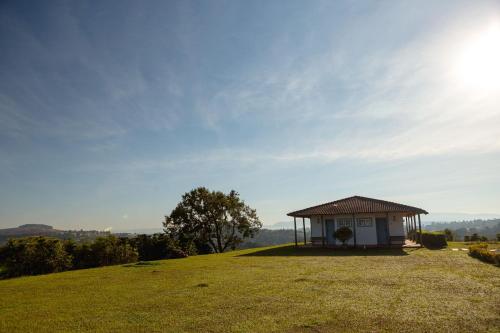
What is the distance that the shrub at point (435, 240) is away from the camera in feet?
85.3

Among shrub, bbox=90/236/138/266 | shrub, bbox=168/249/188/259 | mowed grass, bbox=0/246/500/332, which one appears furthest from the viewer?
shrub, bbox=168/249/188/259

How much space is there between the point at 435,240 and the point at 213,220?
2291 centimetres

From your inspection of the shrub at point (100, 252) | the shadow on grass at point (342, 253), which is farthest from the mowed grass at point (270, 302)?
the shadow on grass at point (342, 253)

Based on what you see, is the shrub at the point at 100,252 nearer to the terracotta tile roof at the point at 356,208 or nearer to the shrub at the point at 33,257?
the shrub at the point at 33,257

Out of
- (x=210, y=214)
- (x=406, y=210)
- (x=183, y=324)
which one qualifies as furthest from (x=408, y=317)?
(x=210, y=214)

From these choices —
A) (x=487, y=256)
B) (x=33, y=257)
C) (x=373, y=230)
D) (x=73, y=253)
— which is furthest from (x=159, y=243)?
(x=487, y=256)

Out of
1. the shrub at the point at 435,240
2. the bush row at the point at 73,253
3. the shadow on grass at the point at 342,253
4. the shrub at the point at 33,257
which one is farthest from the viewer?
the shrub at the point at 435,240

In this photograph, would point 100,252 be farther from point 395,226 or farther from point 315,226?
point 395,226

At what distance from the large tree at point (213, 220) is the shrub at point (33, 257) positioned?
15784 mm

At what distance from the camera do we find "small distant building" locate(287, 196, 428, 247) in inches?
1031

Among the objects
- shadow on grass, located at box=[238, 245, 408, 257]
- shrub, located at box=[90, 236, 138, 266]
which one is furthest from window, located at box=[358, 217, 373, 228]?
shrub, located at box=[90, 236, 138, 266]

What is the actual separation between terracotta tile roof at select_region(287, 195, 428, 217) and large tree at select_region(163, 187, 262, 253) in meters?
11.5

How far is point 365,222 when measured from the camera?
27375 mm

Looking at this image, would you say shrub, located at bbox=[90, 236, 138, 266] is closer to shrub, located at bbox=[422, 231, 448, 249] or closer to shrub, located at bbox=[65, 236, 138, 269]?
shrub, located at bbox=[65, 236, 138, 269]
